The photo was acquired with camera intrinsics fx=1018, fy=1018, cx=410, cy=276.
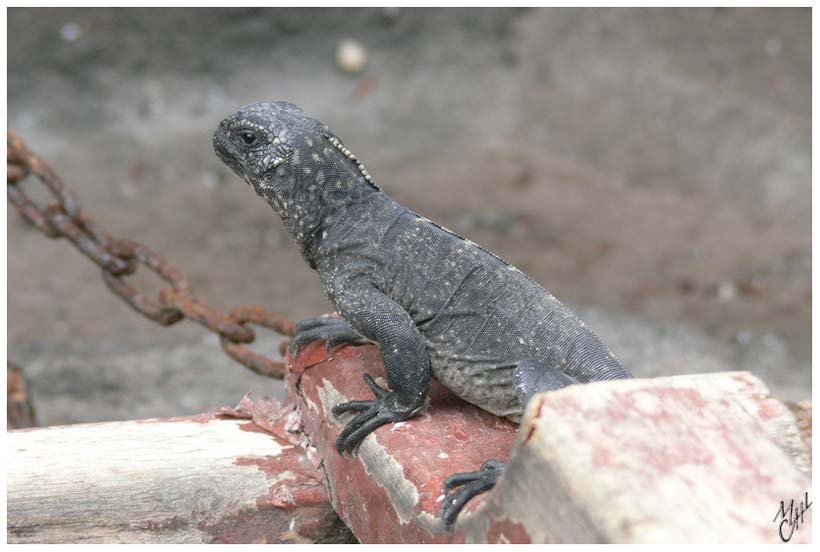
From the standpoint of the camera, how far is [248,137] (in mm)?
2904

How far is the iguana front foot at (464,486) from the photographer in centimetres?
219

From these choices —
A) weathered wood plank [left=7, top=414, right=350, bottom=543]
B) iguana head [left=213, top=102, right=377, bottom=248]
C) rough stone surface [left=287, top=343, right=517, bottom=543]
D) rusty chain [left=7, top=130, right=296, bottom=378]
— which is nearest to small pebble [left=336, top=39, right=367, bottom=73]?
rusty chain [left=7, top=130, right=296, bottom=378]

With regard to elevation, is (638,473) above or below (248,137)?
below

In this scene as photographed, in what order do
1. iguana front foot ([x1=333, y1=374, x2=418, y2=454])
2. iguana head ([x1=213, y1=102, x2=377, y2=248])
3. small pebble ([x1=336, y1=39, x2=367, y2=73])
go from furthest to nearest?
small pebble ([x1=336, y1=39, x2=367, y2=73]), iguana head ([x1=213, y1=102, x2=377, y2=248]), iguana front foot ([x1=333, y1=374, x2=418, y2=454])

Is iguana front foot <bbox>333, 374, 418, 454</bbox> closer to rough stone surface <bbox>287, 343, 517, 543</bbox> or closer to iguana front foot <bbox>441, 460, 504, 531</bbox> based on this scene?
rough stone surface <bbox>287, 343, 517, 543</bbox>

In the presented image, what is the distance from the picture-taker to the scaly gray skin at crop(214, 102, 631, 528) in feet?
8.64

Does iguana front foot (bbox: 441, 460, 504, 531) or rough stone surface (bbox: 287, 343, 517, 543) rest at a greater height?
iguana front foot (bbox: 441, 460, 504, 531)

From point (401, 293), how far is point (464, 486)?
29.6 inches

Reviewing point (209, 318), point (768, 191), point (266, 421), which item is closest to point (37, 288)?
point (209, 318)

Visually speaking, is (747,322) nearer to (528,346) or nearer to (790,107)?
(790,107)

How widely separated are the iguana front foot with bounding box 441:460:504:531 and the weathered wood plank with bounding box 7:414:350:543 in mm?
665

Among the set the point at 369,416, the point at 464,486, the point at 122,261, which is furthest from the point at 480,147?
the point at 464,486

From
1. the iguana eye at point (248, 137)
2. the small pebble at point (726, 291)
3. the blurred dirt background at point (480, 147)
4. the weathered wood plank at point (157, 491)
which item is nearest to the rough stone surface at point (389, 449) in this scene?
the weathered wood plank at point (157, 491)

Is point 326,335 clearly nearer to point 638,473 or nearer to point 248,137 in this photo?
point 248,137
